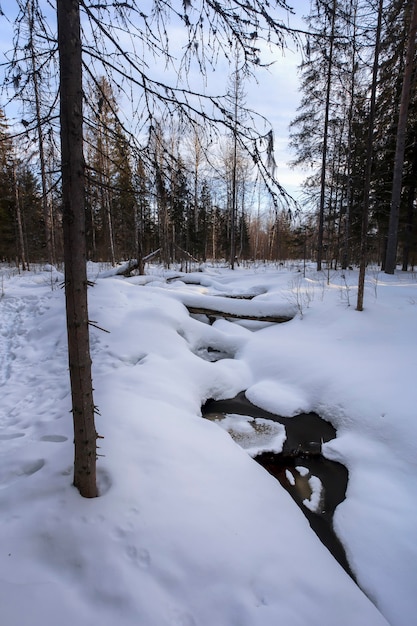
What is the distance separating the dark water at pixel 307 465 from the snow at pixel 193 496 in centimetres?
12

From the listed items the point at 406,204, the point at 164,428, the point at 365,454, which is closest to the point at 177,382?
the point at 164,428

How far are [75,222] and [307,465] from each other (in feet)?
11.6

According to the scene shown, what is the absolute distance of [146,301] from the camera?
750 cm

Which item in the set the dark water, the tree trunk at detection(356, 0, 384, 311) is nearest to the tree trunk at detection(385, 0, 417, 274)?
the tree trunk at detection(356, 0, 384, 311)

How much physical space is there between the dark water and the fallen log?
320cm

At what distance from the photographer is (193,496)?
246cm

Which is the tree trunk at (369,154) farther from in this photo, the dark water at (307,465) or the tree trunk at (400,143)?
the tree trunk at (400,143)

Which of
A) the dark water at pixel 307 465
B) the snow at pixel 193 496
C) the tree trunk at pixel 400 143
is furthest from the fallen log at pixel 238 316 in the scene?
the tree trunk at pixel 400 143

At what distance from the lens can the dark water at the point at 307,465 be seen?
2809mm

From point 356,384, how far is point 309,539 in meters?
2.68

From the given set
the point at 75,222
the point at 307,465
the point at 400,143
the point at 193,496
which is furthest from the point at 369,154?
the point at 193,496

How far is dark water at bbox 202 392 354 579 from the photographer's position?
111 inches

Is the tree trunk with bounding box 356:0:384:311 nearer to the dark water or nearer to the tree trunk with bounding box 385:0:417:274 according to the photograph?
the dark water

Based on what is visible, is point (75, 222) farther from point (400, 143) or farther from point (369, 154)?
point (400, 143)
